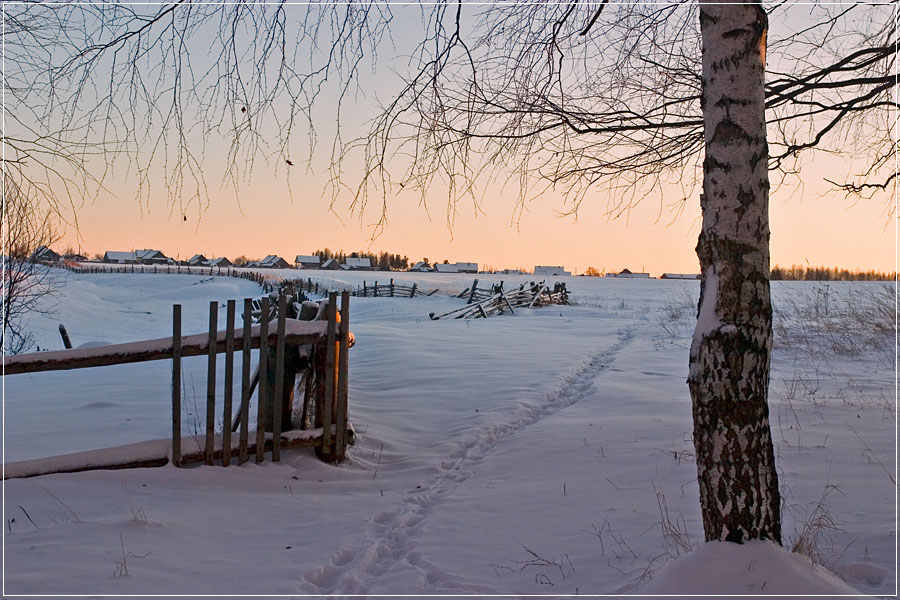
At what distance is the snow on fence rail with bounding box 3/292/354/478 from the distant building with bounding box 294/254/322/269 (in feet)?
445

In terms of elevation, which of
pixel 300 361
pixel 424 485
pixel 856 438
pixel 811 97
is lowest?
pixel 424 485

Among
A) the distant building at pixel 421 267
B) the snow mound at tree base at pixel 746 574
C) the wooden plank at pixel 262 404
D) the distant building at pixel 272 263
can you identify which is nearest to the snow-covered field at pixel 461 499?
the snow mound at tree base at pixel 746 574

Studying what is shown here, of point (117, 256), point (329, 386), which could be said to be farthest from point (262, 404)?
point (117, 256)

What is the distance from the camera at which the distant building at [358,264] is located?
5504 inches

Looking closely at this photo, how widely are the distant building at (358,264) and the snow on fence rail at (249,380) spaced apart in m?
134

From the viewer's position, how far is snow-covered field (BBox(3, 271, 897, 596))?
3.06 meters

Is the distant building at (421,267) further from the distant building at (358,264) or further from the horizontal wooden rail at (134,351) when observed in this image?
the horizontal wooden rail at (134,351)

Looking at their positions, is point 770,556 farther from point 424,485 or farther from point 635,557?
point 424,485

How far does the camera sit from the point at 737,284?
2568 mm

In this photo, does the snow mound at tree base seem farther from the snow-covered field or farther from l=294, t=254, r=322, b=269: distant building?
l=294, t=254, r=322, b=269: distant building

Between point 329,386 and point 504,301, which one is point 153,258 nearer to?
point 504,301

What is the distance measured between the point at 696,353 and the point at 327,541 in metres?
2.50

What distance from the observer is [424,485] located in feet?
16.5

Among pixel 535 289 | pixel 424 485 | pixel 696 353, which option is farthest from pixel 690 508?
pixel 535 289
